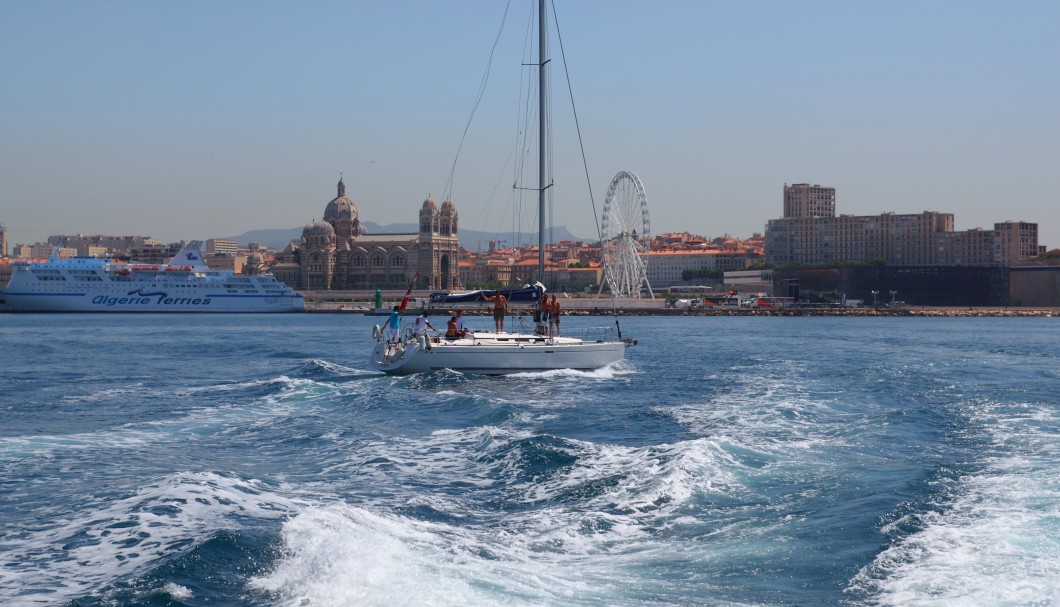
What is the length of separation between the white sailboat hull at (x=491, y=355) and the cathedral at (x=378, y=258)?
13144 cm

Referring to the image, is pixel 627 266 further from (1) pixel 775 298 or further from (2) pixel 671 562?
(2) pixel 671 562

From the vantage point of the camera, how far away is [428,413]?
17547mm

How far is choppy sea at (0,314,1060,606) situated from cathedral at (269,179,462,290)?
13487cm

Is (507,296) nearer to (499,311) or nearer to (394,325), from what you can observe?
(499,311)

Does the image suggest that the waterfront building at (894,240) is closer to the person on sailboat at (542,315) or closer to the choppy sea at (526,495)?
the person on sailboat at (542,315)

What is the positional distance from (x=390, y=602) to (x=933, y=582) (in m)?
3.93

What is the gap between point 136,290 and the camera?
9844cm

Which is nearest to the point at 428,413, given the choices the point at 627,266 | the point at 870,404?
the point at 870,404

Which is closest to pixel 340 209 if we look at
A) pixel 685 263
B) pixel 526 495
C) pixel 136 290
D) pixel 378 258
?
pixel 378 258

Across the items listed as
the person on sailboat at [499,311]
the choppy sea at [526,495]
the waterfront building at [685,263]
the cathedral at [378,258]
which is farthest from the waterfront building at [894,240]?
the choppy sea at [526,495]

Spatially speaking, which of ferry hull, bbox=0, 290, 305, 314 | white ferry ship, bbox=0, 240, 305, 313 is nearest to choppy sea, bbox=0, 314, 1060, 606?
ferry hull, bbox=0, 290, 305, 314

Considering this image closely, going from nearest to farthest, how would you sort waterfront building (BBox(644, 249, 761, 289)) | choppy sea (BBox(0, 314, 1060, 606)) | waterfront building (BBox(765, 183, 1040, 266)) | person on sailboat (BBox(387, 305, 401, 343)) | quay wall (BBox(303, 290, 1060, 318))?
choppy sea (BBox(0, 314, 1060, 606)), person on sailboat (BBox(387, 305, 401, 343)), quay wall (BBox(303, 290, 1060, 318)), waterfront building (BBox(765, 183, 1040, 266)), waterfront building (BBox(644, 249, 761, 289))

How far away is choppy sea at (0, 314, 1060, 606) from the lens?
800 cm

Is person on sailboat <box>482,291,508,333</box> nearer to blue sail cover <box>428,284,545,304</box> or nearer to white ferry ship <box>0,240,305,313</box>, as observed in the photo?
blue sail cover <box>428,284,545,304</box>
